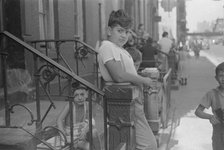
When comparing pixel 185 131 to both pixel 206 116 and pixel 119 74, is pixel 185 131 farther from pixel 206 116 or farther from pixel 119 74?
pixel 119 74

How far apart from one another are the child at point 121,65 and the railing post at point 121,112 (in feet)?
0.25

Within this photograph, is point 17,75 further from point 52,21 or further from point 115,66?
point 115,66

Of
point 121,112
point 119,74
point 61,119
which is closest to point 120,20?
point 119,74

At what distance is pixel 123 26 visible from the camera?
2879 millimetres

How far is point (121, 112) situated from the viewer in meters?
2.75

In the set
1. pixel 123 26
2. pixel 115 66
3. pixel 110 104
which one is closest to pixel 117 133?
pixel 110 104

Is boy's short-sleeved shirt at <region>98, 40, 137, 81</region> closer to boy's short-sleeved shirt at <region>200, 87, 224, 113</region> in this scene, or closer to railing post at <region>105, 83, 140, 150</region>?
railing post at <region>105, 83, 140, 150</region>

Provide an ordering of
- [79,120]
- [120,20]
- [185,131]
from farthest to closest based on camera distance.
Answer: [185,131] < [79,120] < [120,20]

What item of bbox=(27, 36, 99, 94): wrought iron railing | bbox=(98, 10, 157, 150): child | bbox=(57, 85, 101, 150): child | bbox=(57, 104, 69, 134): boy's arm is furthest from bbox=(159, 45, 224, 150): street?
bbox=(98, 10, 157, 150): child

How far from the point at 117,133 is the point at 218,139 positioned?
1.05m

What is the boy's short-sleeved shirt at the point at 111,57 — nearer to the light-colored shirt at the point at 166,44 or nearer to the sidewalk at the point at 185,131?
the sidewalk at the point at 185,131

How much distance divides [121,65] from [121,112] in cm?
37

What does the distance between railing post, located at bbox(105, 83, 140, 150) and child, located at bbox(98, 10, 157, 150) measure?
8cm

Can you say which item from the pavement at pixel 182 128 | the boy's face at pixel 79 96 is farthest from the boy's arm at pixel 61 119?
the pavement at pixel 182 128
